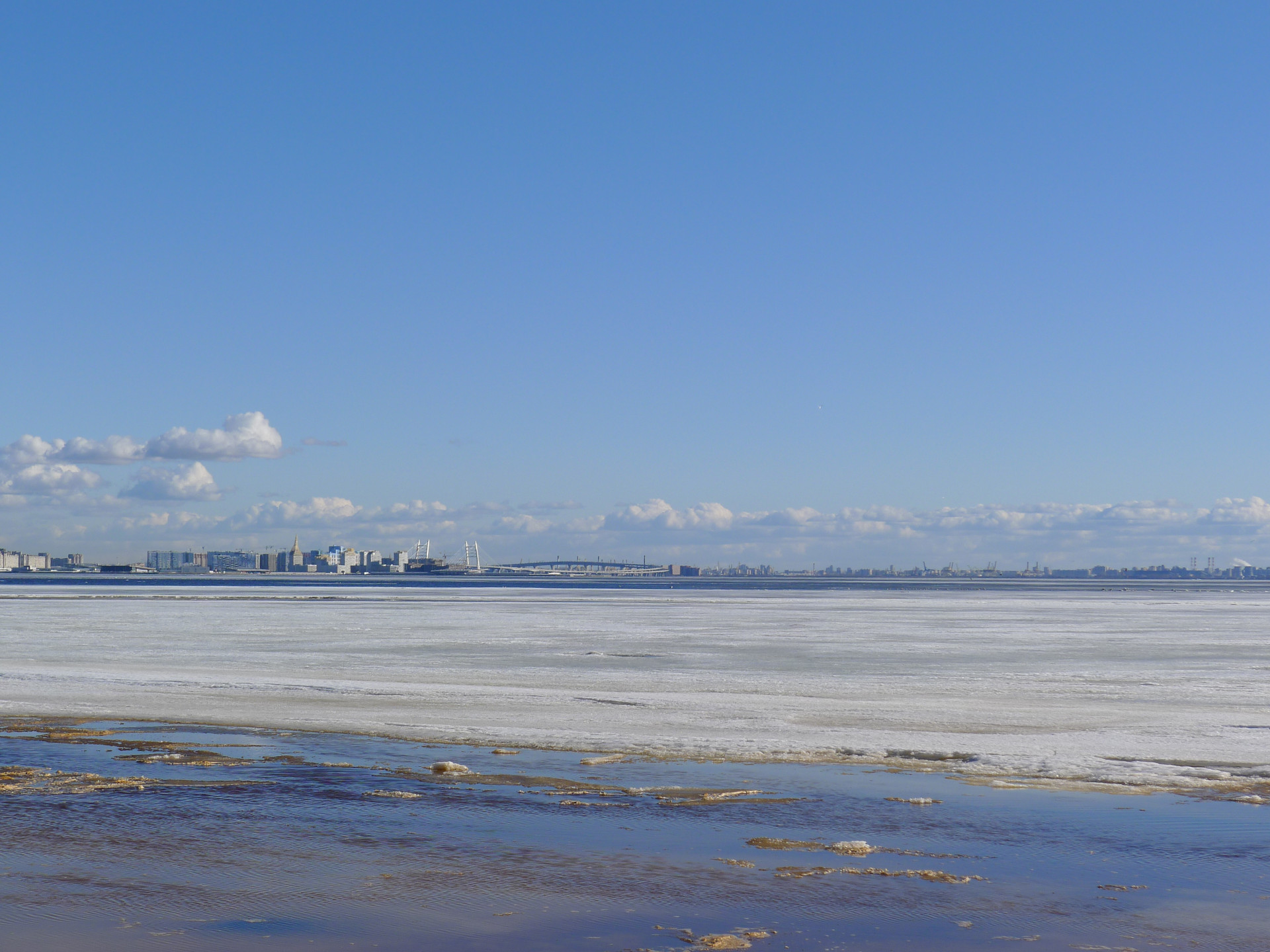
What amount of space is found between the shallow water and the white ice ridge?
86.7 inches

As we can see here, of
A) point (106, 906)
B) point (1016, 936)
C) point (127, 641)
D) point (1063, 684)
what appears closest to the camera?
point (1016, 936)

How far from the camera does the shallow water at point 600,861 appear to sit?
25.6 feet

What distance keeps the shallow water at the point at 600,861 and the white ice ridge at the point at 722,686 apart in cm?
A: 220

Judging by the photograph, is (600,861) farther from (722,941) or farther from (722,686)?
(722,686)

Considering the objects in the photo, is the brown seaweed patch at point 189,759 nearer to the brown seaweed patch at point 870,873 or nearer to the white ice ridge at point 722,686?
the white ice ridge at point 722,686

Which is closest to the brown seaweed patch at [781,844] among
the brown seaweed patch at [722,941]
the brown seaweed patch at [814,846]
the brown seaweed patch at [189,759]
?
the brown seaweed patch at [814,846]

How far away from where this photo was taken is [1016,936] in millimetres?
7719

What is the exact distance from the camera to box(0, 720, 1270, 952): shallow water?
25.6 ft

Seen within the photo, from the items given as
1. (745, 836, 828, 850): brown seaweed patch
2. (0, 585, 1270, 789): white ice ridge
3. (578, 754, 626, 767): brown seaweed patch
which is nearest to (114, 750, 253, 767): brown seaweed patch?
(0, 585, 1270, 789): white ice ridge

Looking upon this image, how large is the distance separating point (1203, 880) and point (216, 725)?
13.6 m

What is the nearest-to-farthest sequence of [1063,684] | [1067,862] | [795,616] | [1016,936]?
1. [1016,936]
2. [1067,862]
3. [1063,684]
4. [795,616]

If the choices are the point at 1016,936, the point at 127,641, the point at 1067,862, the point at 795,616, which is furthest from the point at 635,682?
the point at 795,616

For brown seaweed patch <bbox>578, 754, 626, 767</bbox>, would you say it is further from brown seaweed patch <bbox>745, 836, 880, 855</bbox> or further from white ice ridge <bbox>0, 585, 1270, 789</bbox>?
brown seaweed patch <bbox>745, 836, 880, 855</bbox>

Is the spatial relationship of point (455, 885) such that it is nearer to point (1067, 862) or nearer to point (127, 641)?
point (1067, 862)
